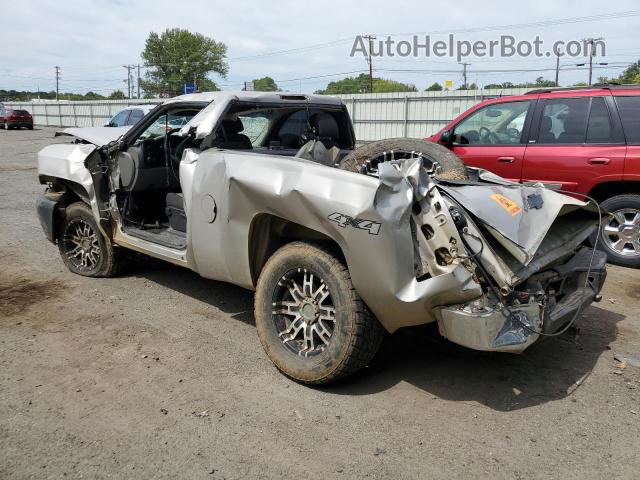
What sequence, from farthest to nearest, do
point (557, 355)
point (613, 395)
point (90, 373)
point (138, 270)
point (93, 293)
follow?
point (138, 270), point (93, 293), point (557, 355), point (90, 373), point (613, 395)

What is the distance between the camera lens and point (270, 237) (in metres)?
3.86

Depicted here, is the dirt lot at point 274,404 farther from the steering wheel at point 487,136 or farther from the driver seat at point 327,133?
the steering wheel at point 487,136

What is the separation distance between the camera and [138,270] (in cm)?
603

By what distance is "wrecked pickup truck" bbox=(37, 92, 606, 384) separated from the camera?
10.0 ft

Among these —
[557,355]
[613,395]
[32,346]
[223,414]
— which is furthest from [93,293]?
[613,395]

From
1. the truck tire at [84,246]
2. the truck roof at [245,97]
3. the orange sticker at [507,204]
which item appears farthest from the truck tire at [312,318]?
the truck tire at [84,246]

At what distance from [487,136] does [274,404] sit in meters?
5.05

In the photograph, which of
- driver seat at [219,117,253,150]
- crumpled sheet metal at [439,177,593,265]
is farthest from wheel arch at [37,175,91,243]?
crumpled sheet metal at [439,177,593,265]

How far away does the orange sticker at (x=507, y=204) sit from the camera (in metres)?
3.35

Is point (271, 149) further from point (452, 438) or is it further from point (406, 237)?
point (452, 438)

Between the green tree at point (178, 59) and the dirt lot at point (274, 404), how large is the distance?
82.9m

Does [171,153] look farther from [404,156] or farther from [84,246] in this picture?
[404,156]

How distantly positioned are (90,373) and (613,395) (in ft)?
11.1

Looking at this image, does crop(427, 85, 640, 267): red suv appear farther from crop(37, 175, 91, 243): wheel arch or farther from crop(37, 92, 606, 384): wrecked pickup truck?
crop(37, 175, 91, 243): wheel arch
